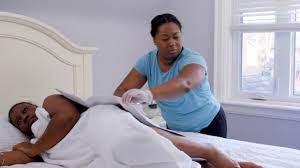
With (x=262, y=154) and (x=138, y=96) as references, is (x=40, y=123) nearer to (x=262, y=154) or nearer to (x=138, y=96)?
(x=138, y=96)

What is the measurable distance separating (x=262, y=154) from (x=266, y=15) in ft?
4.68

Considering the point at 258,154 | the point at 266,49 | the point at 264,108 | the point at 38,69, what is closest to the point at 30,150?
the point at 38,69

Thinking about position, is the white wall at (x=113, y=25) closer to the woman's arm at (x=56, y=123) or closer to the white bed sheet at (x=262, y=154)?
the woman's arm at (x=56, y=123)

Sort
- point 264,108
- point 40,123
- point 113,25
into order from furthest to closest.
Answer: point 113,25, point 264,108, point 40,123

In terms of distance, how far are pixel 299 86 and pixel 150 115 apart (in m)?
1.11

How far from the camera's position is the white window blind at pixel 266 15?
262 centimetres

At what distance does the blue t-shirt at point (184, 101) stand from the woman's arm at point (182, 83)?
0.08 meters

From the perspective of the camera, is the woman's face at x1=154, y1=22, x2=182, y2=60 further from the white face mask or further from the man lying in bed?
the white face mask

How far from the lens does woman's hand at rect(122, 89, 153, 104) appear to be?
56.6 inches

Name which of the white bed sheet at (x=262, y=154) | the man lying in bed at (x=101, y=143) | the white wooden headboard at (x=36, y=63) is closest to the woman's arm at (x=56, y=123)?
the man lying in bed at (x=101, y=143)

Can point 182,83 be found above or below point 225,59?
below

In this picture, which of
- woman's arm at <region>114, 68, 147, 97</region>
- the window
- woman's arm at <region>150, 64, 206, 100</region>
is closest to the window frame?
the window

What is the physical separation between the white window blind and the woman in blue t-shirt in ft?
3.24

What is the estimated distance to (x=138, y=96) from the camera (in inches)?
56.7
